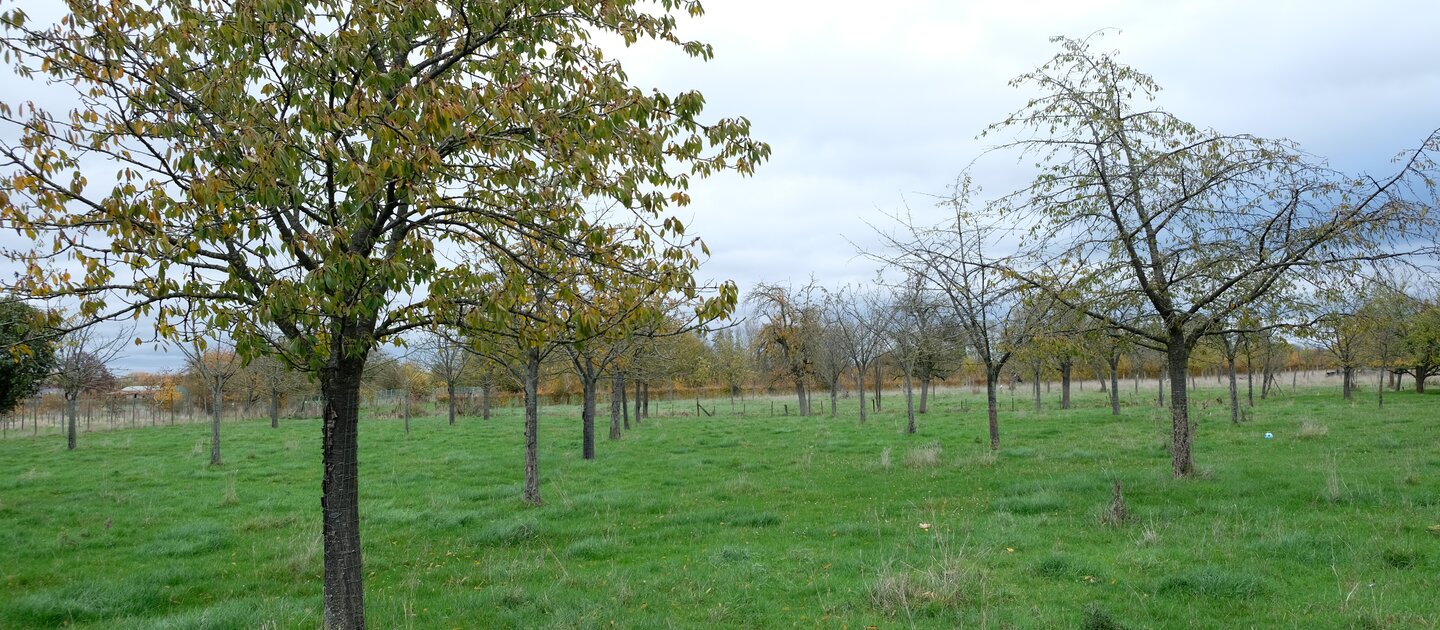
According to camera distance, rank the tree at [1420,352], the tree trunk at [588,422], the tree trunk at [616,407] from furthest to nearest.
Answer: the tree at [1420,352] < the tree trunk at [616,407] < the tree trunk at [588,422]

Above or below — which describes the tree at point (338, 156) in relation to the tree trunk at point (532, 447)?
above

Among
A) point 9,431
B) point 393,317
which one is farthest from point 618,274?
point 9,431

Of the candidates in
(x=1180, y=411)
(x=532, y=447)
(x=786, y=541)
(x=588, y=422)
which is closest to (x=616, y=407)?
(x=588, y=422)

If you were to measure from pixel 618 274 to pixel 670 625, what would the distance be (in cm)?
266

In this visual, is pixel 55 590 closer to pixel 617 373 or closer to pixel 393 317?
pixel 393 317

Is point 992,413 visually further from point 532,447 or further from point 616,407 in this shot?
point 616,407

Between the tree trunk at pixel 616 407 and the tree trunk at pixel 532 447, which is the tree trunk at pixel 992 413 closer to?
the tree trunk at pixel 532 447

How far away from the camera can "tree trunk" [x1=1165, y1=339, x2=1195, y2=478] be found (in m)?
11.0

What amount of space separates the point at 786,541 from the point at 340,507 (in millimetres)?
4870

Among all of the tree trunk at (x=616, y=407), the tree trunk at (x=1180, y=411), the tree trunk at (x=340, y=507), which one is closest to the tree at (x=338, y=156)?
the tree trunk at (x=340, y=507)

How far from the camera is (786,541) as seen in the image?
8.56m

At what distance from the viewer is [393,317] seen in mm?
5250

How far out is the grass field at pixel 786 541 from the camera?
595cm

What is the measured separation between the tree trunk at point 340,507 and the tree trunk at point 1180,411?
10650 mm
